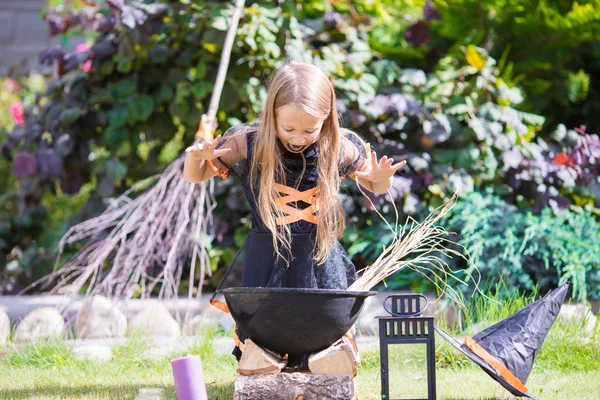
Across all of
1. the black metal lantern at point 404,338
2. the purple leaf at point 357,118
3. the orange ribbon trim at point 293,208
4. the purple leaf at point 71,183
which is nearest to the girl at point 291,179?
the orange ribbon trim at point 293,208

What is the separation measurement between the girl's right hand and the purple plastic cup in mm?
673

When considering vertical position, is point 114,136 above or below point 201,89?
below

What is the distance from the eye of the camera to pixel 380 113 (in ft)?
14.6

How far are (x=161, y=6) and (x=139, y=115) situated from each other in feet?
2.16

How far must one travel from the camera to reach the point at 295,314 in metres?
2.26

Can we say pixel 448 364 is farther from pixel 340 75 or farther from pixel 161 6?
pixel 161 6

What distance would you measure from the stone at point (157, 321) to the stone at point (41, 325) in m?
0.34

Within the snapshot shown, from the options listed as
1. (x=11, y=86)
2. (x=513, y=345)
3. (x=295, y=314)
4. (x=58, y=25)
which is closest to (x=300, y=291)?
(x=295, y=314)

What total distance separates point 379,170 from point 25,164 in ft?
8.88

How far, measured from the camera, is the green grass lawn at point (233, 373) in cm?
271

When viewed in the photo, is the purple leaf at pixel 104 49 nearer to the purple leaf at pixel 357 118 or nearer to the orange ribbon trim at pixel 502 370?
the purple leaf at pixel 357 118

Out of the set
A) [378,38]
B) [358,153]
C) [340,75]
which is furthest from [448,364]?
[378,38]

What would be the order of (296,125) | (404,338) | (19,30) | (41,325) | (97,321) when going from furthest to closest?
(19,30) → (97,321) → (41,325) → (296,125) → (404,338)

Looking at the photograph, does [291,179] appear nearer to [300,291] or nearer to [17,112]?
[300,291]
